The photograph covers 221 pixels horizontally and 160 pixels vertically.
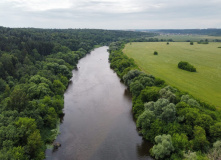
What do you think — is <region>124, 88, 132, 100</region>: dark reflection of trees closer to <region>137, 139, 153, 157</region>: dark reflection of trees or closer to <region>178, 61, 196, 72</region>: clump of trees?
<region>137, 139, 153, 157</region>: dark reflection of trees

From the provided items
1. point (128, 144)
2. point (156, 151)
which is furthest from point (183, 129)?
point (128, 144)

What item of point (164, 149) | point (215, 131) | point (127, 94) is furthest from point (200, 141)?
point (127, 94)

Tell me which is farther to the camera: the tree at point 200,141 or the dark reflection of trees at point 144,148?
the dark reflection of trees at point 144,148

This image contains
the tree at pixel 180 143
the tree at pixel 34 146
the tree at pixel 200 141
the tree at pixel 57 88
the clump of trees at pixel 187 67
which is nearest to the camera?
the tree at pixel 34 146

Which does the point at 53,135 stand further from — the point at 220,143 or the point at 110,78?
the point at 110,78

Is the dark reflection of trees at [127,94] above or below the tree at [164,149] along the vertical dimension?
below

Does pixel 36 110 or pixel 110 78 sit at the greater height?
pixel 36 110

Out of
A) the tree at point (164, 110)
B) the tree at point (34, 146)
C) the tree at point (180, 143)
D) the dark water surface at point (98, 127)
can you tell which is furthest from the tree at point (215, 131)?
the tree at point (34, 146)

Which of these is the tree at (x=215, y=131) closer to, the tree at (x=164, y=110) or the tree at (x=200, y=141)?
the tree at (x=200, y=141)
